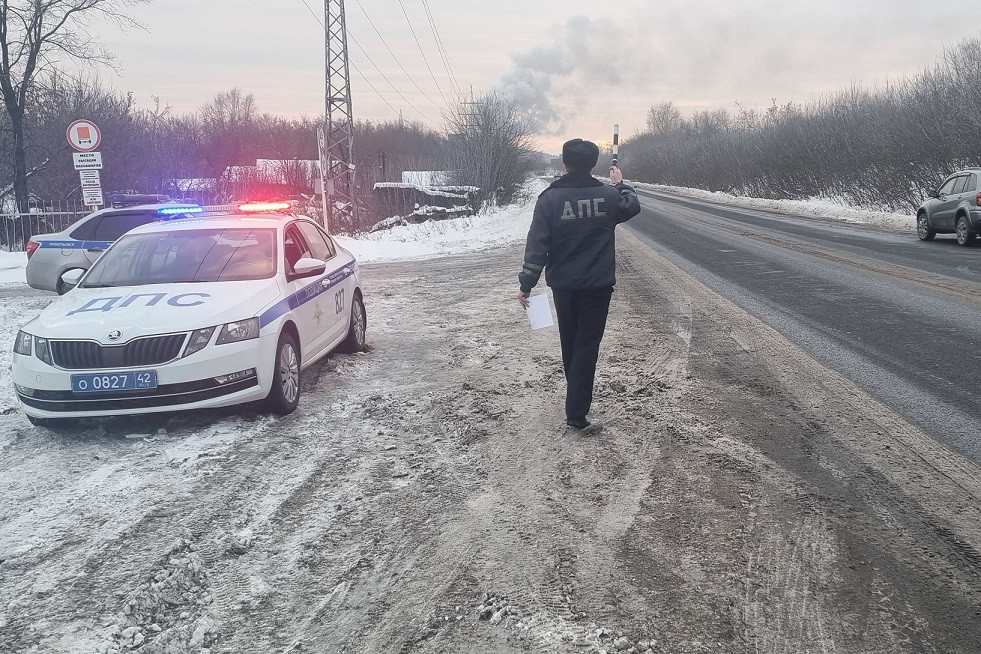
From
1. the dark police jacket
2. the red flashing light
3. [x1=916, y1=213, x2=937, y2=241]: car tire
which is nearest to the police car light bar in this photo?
the red flashing light

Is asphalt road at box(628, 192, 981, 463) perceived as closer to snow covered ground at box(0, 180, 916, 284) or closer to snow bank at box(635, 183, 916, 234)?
snow bank at box(635, 183, 916, 234)

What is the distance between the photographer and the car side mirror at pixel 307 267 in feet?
21.2

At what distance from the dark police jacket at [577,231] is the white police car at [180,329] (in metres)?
2.18

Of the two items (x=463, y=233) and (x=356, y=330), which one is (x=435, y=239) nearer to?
(x=463, y=233)

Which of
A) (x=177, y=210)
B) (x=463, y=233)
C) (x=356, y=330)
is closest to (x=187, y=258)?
(x=177, y=210)

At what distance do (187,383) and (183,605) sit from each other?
2400 millimetres

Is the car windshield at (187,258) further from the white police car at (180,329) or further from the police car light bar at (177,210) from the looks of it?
the police car light bar at (177,210)

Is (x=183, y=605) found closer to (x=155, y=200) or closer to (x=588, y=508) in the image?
(x=588, y=508)

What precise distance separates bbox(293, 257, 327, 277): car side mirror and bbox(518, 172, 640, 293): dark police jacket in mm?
2367

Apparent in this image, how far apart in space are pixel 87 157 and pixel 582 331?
41.5 ft

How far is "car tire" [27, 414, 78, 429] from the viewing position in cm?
538

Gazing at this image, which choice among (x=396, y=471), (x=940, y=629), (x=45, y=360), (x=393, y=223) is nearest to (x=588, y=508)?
(x=396, y=471)

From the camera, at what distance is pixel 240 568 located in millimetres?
3379

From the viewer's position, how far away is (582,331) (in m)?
5.13
